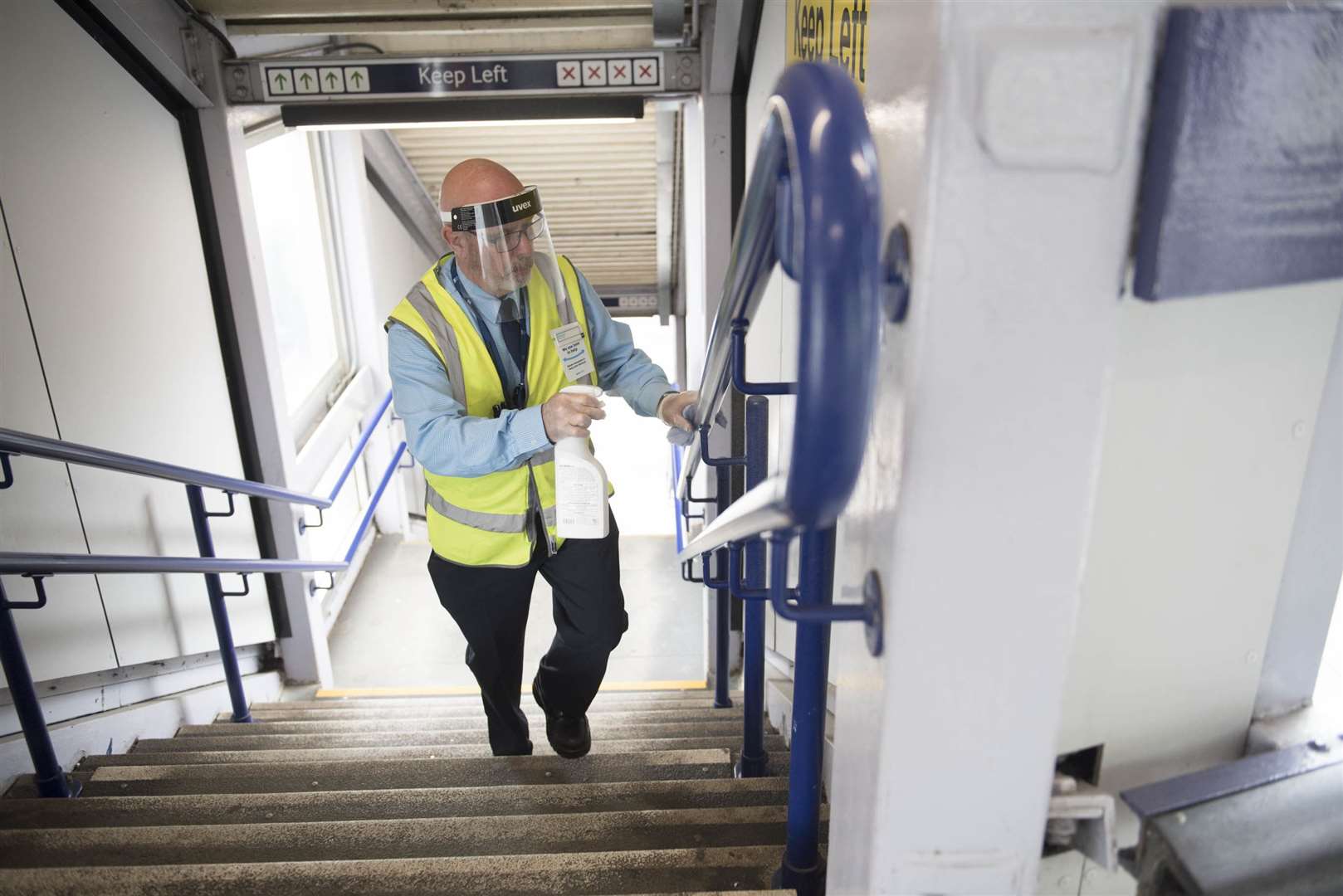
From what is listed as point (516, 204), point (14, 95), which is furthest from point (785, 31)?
point (14, 95)

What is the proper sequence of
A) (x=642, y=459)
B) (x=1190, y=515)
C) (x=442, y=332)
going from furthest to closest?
(x=642, y=459)
(x=442, y=332)
(x=1190, y=515)

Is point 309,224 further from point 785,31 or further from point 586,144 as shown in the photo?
point 785,31

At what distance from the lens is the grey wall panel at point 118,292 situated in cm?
275

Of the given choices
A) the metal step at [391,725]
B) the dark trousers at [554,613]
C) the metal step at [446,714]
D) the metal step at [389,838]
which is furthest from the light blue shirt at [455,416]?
the metal step at [446,714]

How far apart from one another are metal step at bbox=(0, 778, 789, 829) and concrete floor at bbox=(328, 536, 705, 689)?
3080 mm

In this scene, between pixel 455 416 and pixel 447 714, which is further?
pixel 447 714

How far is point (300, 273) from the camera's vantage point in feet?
20.7

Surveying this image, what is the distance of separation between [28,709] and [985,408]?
8.83 ft

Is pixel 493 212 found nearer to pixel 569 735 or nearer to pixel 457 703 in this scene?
pixel 569 735

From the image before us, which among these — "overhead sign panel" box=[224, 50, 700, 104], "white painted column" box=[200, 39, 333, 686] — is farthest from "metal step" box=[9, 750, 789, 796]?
"overhead sign panel" box=[224, 50, 700, 104]

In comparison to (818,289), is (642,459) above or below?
below

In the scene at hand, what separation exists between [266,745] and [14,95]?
228 cm

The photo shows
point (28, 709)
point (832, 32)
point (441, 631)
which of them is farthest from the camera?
point (441, 631)

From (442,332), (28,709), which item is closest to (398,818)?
(28,709)
